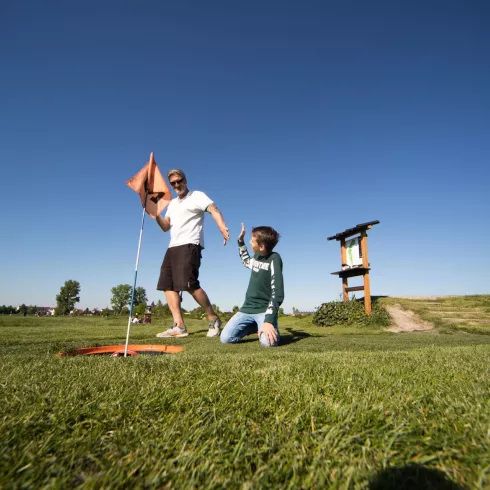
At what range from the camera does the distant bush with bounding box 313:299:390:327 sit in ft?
33.8

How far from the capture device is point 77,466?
3.05ft

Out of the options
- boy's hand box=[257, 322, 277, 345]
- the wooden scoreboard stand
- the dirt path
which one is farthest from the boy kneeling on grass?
the wooden scoreboard stand

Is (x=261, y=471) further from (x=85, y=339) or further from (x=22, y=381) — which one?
(x=85, y=339)

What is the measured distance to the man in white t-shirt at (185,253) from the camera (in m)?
5.81

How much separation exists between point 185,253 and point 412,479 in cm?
533

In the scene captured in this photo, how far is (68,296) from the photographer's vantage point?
79.1 meters

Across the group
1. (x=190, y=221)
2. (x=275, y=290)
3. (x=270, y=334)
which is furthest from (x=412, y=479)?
(x=190, y=221)

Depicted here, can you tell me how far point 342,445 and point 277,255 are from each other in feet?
13.6

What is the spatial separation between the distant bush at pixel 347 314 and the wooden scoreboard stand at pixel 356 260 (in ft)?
1.08

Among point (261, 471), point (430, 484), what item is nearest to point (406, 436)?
point (430, 484)

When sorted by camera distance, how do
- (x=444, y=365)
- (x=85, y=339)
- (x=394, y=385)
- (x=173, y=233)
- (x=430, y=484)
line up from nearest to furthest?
1. (x=430, y=484)
2. (x=394, y=385)
3. (x=444, y=365)
4. (x=85, y=339)
5. (x=173, y=233)

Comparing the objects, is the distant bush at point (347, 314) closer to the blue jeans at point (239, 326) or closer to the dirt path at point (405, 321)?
the dirt path at point (405, 321)

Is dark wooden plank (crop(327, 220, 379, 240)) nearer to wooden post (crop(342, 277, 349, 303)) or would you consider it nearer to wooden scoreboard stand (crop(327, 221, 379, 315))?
wooden scoreboard stand (crop(327, 221, 379, 315))

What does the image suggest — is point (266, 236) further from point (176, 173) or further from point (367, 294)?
point (367, 294)
